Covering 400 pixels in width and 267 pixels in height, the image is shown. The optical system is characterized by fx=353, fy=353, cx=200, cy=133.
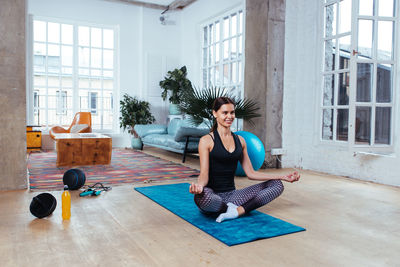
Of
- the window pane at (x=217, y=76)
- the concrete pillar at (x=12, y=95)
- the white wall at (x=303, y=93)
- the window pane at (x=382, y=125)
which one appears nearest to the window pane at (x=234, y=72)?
the window pane at (x=217, y=76)

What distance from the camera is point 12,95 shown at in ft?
11.8

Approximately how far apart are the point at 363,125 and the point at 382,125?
211 mm

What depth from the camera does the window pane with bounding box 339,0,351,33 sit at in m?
4.61

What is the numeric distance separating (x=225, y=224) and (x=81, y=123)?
602cm

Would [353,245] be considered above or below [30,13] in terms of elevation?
below

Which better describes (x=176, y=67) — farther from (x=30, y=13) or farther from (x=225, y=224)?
(x=225, y=224)

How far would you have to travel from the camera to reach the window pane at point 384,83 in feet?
13.8

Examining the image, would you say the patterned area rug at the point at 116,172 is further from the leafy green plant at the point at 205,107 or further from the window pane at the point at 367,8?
the window pane at the point at 367,8

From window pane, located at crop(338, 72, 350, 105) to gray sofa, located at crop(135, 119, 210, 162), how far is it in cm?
215

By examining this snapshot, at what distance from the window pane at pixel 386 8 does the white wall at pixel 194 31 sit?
12.8 ft

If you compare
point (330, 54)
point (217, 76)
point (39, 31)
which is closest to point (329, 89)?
point (330, 54)

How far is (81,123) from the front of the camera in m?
7.78

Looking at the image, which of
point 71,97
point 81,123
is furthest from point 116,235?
point 71,97

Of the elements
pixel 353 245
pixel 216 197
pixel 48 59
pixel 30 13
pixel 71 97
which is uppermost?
pixel 30 13
